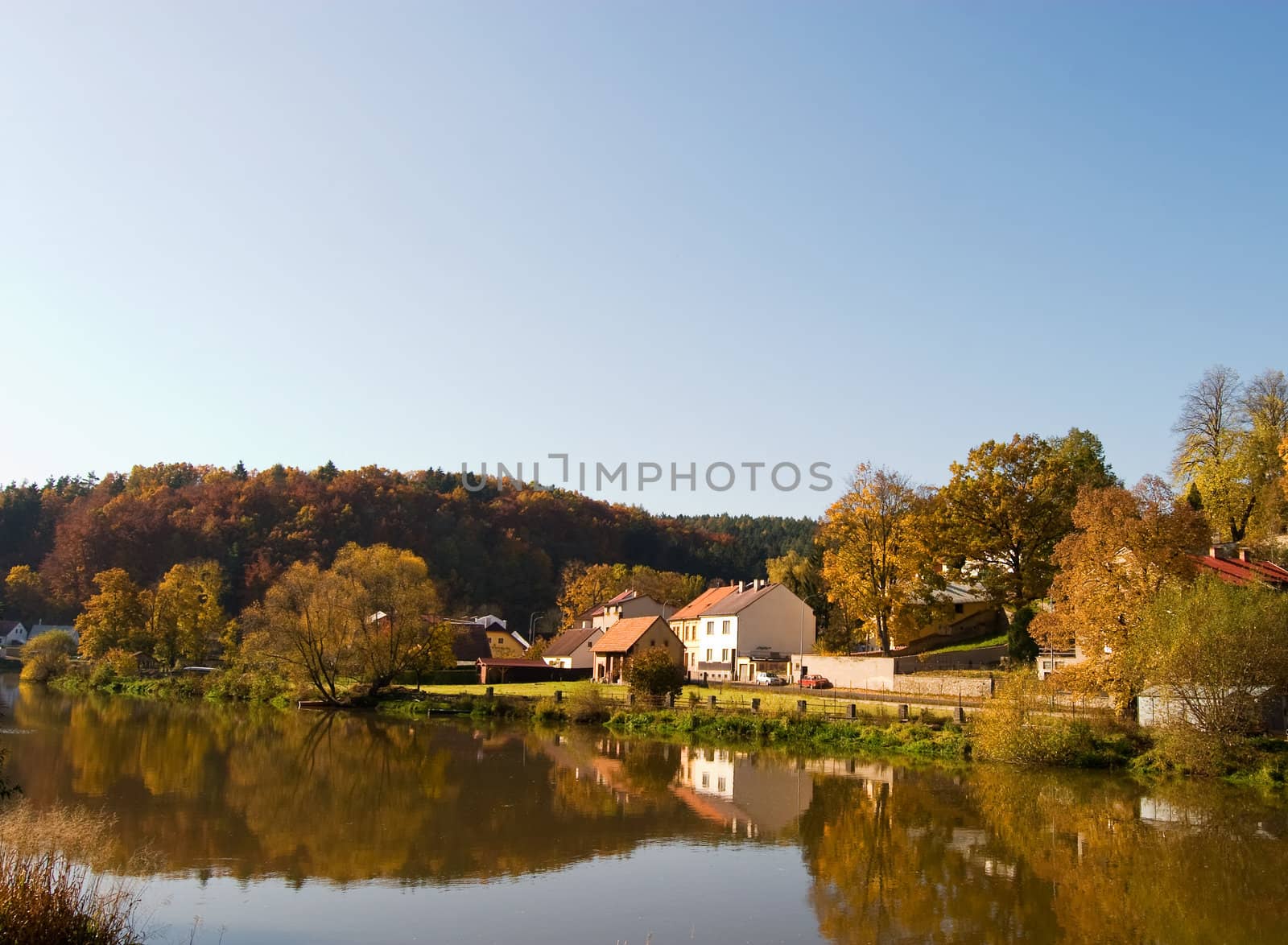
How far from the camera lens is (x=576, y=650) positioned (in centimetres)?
6994

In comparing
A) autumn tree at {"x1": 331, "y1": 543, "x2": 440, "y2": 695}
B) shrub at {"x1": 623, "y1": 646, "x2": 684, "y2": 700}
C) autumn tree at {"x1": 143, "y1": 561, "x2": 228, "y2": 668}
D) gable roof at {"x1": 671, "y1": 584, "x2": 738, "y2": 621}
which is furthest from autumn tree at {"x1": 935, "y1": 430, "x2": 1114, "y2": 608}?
autumn tree at {"x1": 143, "y1": 561, "x2": 228, "y2": 668}

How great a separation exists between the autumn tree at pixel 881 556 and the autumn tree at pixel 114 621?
48697 mm

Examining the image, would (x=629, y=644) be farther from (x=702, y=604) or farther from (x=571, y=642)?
(x=571, y=642)

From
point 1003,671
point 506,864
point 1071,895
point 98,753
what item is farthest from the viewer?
point 1003,671

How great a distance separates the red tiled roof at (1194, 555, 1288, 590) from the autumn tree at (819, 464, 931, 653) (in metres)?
12.3

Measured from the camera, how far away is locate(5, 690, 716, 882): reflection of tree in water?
18.7m

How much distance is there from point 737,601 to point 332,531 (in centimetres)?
5211

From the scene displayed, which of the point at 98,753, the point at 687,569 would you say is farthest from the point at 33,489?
the point at 98,753

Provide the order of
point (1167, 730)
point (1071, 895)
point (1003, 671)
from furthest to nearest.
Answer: point (1003, 671) → point (1167, 730) → point (1071, 895)

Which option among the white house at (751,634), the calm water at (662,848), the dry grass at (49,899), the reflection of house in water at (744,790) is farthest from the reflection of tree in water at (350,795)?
the white house at (751,634)

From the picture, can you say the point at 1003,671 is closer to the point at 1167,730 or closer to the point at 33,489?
the point at 1167,730

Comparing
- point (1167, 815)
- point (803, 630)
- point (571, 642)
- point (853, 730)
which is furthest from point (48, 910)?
point (571, 642)

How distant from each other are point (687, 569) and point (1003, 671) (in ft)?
294

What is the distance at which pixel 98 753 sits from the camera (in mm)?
32438
